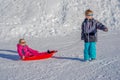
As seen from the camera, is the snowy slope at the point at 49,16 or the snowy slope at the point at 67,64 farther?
the snowy slope at the point at 49,16

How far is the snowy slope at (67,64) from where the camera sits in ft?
28.3

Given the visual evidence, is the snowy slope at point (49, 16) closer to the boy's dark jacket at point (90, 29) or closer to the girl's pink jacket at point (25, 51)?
the girl's pink jacket at point (25, 51)

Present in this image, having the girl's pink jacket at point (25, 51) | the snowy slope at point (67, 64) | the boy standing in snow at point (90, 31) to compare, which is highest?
the boy standing in snow at point (90, 31)

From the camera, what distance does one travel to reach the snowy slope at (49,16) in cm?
1677

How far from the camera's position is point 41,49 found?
13531 millimetres

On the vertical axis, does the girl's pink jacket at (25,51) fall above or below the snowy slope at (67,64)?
above

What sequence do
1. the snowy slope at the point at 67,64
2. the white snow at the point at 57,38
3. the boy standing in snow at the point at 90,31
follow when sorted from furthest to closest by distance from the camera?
the boy standing in snow at the point at 90,31
the white snow at the point at 57,38
the snowy slope at the point at 67,64

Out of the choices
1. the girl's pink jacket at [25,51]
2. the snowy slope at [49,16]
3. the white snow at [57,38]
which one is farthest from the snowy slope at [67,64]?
the snowy slope at [49,16]

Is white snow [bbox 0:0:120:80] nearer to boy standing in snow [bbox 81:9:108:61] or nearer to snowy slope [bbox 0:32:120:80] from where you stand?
snowy slope [bbox 0:32:120:80]

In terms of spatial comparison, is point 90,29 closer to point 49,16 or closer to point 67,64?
point 67,64

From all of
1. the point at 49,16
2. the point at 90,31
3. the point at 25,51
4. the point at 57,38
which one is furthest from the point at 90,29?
the point at 49,16

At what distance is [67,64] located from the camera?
9953 mm

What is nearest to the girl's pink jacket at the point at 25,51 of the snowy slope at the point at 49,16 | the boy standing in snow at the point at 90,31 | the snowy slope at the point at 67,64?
the snowy slope at the point at 67,64

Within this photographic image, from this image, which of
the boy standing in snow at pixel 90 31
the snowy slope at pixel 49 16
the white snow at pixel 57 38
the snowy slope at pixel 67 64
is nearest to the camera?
the snowy slope at pixel 67 64
